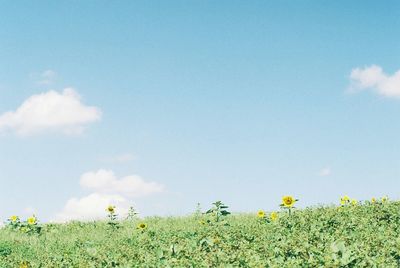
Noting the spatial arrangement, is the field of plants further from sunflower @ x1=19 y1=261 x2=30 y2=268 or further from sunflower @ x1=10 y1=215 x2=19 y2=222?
sunflower @ x1=10 y1=215 x2=19 y2=222

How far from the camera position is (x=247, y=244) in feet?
28.0

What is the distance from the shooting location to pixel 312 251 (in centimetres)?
745

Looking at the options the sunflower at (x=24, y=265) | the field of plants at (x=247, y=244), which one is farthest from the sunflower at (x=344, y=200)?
the sunflower at (x=24, y=265)

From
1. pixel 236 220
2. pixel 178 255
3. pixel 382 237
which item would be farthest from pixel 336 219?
pixel 178 255

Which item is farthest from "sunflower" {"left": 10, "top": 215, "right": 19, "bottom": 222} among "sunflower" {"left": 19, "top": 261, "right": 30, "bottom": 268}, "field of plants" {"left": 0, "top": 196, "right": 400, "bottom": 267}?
"sunflower" {"left": 19, "top": 261, "right": 30, "bottom": 268}

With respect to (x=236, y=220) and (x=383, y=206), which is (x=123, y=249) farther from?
(x=383, y=206)

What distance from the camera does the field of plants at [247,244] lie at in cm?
728

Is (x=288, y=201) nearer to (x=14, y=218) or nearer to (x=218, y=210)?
(x=218, y=210)

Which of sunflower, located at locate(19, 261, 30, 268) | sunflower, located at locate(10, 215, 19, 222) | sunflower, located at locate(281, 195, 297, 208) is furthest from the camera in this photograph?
sunflower, located at locate(10, 215, 19, 222)

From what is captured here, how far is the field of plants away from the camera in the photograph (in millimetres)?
7281

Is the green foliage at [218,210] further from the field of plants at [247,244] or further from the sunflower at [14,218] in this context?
the sunflower at [14,218]

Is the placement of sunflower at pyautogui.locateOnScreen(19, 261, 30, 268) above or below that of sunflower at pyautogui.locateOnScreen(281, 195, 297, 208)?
below

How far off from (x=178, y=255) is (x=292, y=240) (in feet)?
6.22

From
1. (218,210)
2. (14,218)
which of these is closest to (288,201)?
(218,210)
